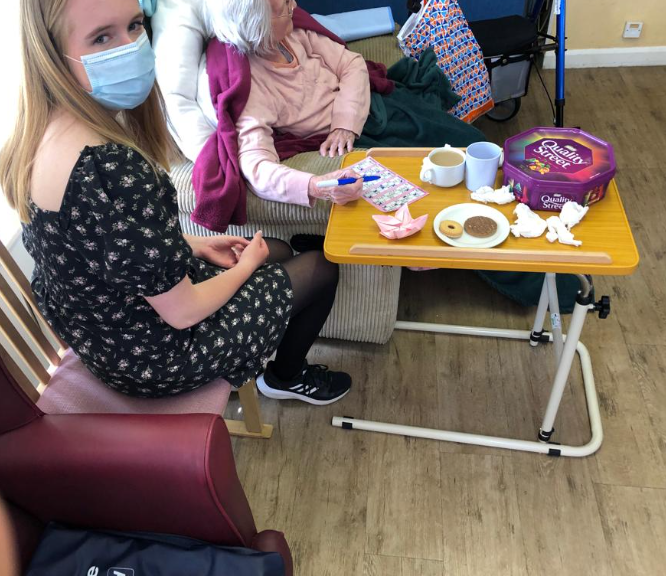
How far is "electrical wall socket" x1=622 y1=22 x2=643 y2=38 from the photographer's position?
10.4 ft

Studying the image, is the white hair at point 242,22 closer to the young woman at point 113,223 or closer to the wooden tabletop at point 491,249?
the young woman at point 113,223

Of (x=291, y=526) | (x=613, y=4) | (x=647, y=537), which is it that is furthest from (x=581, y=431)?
(x=613, y=4)

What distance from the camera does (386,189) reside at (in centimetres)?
145

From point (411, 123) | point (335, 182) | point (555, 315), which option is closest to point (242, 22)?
point (335, 182)

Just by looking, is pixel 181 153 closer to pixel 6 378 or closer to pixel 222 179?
pixel 222 179

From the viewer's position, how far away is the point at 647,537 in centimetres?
145

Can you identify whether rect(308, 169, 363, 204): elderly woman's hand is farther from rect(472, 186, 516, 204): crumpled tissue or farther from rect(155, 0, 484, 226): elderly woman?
rect(472, 186, 516, 204): crumpled tissue

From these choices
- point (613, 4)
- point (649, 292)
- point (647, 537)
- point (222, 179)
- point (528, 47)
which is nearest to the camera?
point (647, 537)

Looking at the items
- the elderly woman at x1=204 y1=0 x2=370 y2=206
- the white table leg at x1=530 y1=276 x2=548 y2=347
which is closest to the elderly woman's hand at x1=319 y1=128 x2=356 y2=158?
the elderly woman at x1=204 y1=0 x2=370 y2=206

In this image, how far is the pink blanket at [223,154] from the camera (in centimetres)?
157

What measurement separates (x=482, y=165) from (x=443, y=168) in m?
0.09

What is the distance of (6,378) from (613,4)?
11.1 ft

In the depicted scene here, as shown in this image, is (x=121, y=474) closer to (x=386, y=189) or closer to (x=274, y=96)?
(x=386, y=189)

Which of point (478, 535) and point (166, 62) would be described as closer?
point (478, 535)
